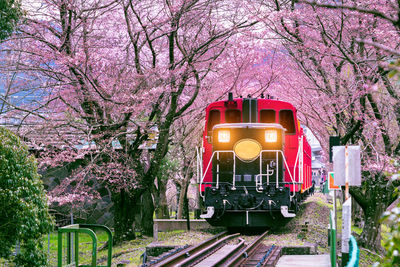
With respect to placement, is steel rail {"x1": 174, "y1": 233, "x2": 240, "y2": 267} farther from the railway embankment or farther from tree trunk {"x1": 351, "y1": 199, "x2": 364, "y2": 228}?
tree trunk {"x1": 351, "y1": 199, "x2": 364, "y2": 228}

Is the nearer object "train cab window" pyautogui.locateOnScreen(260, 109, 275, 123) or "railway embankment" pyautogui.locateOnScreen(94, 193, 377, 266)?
"railway embankment" pyautogui.locateOnScreen(94, 193, 377, 266)

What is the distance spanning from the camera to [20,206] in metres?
8.52

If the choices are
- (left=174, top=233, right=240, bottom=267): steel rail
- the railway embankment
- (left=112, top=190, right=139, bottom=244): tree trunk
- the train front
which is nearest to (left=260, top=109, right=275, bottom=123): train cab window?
the train front

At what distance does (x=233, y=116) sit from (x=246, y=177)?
1.66 meters

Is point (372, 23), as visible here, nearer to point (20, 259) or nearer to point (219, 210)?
point (219, 210)

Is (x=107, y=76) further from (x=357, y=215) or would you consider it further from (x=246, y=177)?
(x=357, y=215)

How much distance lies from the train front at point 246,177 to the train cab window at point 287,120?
513 mm

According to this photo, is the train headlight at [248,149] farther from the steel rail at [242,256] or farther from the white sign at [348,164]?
the white sign at [348,164]

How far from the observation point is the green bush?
8.48 meters

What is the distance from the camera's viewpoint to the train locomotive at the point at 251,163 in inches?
452

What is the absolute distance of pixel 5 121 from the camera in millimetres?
A: 16266

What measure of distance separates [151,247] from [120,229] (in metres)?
5.02

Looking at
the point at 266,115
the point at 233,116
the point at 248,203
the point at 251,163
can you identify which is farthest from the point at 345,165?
the point at 233,116

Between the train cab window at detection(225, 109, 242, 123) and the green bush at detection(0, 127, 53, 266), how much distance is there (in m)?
5.23
